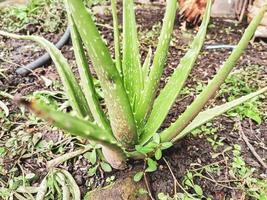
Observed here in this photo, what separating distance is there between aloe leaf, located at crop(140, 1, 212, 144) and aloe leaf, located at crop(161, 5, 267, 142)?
0.14 feet

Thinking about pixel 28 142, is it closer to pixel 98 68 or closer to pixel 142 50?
A: pixel 98 68

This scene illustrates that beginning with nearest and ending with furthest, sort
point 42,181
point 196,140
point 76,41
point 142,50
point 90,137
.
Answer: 1. point 90,137
2. point 76,41
3. point 42,181
4. point 196,140
5. point 142,50

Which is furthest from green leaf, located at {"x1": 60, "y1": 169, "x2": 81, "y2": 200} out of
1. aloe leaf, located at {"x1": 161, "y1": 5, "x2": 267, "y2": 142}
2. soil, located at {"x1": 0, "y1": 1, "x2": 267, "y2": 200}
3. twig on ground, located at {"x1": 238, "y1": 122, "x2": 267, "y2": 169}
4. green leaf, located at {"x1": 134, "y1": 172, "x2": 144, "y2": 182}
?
twig on ground, located at {"x1": 238, "y1": 122, "x2": 267, "y2": 169}

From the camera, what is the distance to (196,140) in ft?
3.91

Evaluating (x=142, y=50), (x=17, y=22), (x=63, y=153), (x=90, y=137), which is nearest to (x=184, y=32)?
(x=142, y=50)

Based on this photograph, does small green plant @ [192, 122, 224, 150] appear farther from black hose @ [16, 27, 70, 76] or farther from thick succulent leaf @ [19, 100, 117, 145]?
black hose @ [16, 27, 70, 76]

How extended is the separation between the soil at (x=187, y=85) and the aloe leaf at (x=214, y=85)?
140mm

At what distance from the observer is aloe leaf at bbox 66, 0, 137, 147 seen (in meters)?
0.68

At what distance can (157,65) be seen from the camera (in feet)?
3.21

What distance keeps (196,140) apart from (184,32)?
88 centimetres

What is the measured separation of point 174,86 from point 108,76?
0.24 meters

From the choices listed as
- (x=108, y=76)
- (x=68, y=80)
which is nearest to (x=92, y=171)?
(x=68, y=80)

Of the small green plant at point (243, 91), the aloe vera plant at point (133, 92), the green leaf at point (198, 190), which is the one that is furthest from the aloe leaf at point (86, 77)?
the small green plant at point (243, 91)

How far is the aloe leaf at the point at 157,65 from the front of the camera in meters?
0.93
